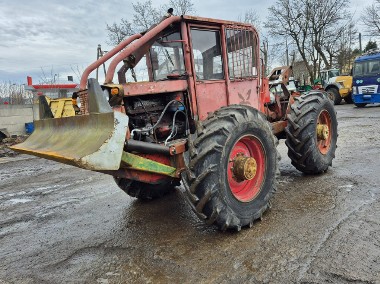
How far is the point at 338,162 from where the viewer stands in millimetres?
6168

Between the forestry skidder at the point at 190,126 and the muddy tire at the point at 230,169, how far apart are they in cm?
1

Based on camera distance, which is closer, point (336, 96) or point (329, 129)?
point (329, 129)

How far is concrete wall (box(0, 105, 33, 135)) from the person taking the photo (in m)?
13.3

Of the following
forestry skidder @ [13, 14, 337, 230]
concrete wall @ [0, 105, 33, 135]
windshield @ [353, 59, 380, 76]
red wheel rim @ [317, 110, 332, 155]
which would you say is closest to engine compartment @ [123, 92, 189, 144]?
forestry skidder @ [13, 14, 337, 230]

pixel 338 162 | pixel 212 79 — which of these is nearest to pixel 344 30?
pixel 338 162

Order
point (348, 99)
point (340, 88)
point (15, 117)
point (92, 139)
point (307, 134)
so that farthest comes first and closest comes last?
1. point (348, 99)
2. point (340, 88)
3. point (15, 117)
4. point (307, 134)
5. point (92, 139)

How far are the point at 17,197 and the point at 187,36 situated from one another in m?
4.21

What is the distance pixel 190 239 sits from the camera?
3453mm

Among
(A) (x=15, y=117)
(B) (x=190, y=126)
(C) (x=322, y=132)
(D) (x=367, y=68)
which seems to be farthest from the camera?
(D) (x=367, y=68)

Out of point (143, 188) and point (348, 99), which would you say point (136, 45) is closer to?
point (143, 188)

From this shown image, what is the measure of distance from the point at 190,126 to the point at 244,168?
894 mm

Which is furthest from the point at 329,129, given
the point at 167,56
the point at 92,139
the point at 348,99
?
the point at 348,99

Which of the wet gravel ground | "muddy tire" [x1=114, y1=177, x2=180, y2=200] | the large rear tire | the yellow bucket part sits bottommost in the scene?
the large rear tire

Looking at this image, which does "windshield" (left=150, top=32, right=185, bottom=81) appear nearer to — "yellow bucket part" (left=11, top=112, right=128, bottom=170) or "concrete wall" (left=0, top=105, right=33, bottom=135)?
"yellow bucket part" (left=11, top=112, right=128, bottom=170)
